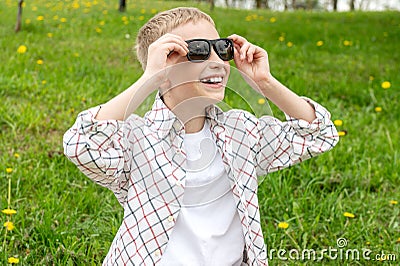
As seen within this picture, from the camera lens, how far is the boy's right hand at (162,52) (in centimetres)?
147

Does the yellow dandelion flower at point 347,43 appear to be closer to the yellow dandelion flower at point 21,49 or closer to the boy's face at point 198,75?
the yellow dandelion flower at point 21,49

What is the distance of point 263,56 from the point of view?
1671 millimetres

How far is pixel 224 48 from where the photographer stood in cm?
155

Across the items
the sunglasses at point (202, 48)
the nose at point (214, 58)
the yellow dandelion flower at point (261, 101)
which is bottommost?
the yellow dandelion flower at point (261, 101)

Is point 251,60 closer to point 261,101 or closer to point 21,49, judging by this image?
point 261,101

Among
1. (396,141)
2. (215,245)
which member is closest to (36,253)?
(215,245)

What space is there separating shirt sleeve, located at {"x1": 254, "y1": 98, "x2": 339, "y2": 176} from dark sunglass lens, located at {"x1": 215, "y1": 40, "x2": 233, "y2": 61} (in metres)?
0.27

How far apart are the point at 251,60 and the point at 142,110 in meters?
0.35

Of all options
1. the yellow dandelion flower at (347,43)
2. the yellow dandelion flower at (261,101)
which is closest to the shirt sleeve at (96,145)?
the yellow dandelion flower at (261,101)

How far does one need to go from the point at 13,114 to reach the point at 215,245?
7.25 ft

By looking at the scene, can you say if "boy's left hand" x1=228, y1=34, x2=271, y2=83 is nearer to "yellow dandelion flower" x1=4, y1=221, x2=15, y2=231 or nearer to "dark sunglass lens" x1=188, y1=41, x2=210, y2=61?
"dark sunglass lens" x1=188, y1=41, x2=210, y2=61

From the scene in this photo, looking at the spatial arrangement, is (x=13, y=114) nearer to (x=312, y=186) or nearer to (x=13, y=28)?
(x=312, y=186)

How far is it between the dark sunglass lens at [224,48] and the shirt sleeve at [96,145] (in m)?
0.31

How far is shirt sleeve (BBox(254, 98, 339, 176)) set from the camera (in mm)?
1757
